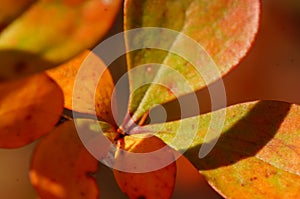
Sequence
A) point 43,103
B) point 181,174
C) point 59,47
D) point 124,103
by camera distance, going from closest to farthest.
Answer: point 59,47 → point 43,103 → point 124,103 → point 181,174

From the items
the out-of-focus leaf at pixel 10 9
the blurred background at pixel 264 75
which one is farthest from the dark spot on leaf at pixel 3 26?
the blurred background at pixel 264 75

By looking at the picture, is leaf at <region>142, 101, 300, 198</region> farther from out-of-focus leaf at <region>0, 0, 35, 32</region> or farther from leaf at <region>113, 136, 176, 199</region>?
out-of-focus leaf at <region>0, 0, 35, 32</region>

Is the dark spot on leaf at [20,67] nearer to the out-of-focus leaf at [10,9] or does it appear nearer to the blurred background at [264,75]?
the out-of-focus leaf at [10,9]

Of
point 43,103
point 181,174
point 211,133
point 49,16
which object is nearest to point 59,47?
point 49,16

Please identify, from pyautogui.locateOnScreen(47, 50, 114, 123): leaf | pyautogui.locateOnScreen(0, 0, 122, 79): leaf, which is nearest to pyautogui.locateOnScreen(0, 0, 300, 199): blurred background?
pyautogui.locateOnScreen(47, 50, 114, 123): leaf

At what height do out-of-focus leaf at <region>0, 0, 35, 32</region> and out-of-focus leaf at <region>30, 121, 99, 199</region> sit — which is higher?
out-of-focus leaf at <region>0, 0, 35, 32</region>

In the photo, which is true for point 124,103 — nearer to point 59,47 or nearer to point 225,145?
point 225,145

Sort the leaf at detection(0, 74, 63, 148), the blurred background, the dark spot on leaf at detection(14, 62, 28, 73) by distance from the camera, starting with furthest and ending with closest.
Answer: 1. the blurred background
2. the leaf at detection(0, 74, 63, 148)
3. the dark spot on leaf at detection(14, 62, 28, 73)
